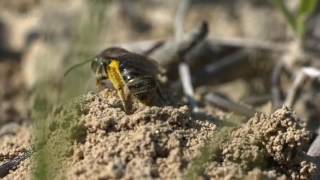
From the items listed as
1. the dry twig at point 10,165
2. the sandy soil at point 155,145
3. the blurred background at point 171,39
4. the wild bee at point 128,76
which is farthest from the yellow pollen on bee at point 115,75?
the blurred background at point 171,39

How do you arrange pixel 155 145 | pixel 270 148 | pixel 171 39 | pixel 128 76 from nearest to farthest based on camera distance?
pixel 155 145 → pixel 270 148 → pixel 128 76 → pixel 171 39

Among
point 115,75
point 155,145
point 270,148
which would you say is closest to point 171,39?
point 115,75

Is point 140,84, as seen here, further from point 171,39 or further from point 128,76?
point 171,39

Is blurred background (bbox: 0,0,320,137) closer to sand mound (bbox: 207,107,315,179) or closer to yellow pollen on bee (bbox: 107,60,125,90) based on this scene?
yellow pollen on bee (bbox: 107,60,125,90)

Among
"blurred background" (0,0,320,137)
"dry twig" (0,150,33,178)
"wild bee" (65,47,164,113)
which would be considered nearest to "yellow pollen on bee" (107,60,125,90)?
"wild bee" (65,47,164,113)

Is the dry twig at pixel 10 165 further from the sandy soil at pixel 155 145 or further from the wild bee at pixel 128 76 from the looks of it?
the wild bee at pixel 128 76

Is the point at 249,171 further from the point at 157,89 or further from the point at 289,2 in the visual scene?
the point at 289,2

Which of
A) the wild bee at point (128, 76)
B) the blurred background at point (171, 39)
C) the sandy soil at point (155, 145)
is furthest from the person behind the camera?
the blurred background at point (171, 39)
